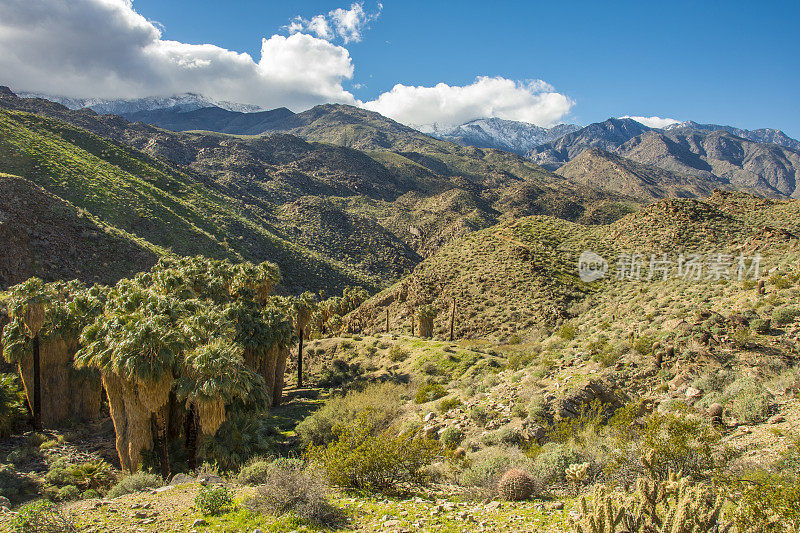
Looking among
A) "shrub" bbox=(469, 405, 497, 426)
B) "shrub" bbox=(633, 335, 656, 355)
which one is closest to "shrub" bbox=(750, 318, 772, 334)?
"shrub" bbox=(633, 335, 656, 355)

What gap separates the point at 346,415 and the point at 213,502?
11.9 metres

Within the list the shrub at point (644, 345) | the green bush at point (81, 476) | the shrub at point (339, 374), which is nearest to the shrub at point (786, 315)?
the shrub at point (644, 345)

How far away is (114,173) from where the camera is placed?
2938 inches

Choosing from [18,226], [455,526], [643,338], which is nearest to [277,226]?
[18,226]

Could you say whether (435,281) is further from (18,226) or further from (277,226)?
(277,226)

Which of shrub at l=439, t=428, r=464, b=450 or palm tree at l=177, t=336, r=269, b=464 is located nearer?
shrub at l=439, t=428, r=464, b=450

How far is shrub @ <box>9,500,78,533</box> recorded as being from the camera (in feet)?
24.2

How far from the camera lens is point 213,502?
927 cm

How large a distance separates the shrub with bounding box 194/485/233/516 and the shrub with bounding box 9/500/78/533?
225 cm

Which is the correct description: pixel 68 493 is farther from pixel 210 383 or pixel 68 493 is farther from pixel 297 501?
pixel 297 501

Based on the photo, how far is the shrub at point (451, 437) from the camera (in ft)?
51.0

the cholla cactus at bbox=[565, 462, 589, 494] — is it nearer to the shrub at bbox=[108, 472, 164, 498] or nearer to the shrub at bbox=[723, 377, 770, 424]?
the shrub at bbox=[723, 377, 770, 424]

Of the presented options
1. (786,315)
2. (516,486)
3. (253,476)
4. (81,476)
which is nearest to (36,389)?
(81,476)

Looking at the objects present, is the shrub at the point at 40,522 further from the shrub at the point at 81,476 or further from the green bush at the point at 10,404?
the green bush at the point at 10,404
